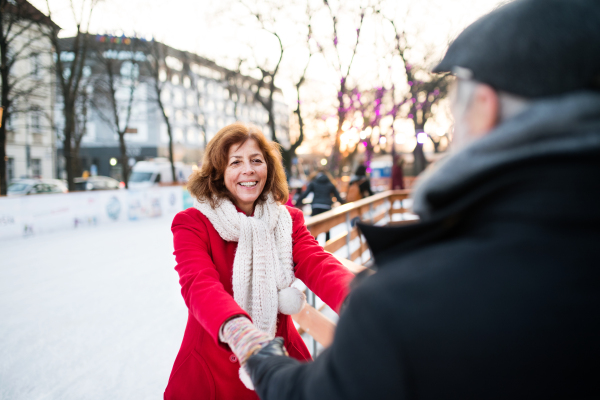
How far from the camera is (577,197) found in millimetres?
395

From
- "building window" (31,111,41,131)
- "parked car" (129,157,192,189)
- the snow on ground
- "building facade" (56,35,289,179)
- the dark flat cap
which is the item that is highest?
"building facade" (56,35,289,179)

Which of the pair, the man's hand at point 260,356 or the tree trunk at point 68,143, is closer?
the man's hand at point 260,356

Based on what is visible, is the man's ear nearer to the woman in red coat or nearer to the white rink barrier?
the woman in red coat

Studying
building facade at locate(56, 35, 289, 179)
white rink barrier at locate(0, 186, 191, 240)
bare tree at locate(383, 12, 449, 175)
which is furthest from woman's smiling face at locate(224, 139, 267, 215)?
building facade at locate(56, 35, 289, 179)

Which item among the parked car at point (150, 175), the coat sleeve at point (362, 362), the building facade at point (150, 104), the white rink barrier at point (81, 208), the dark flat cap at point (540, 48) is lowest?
the white rink barrier at point (81, 208)

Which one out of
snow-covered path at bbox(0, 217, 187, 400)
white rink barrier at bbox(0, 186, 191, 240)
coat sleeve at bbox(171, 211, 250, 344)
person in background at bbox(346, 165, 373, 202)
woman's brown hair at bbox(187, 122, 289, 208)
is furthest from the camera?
person in background at bbox(346, 165, 373, 202)

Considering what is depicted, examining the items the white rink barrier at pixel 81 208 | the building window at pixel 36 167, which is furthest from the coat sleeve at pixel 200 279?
the building window at pixel 36 167

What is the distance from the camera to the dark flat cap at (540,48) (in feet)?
1.41

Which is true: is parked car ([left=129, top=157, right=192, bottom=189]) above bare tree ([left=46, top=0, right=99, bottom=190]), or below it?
below

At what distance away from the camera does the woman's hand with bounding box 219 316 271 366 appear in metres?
0.80

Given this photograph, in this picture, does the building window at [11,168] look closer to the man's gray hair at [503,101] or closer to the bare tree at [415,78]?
the bare tree at [415,78]

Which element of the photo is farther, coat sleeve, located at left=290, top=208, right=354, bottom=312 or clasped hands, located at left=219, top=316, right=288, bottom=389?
coat sleeve, located at left=290, top=208, right=354, bottom=312

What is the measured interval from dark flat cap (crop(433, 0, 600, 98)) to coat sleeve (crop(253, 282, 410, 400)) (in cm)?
34

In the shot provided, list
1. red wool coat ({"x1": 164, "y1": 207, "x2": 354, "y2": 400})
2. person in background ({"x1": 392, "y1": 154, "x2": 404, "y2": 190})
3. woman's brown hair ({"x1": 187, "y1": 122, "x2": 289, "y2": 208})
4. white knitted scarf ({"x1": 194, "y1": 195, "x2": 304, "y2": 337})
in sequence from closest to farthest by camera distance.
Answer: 1. red wool coat ({"x1": 164, "y1": 207, "x2": 354, "y2": 400})
2. white knitted scarf ({"x1": 194, "y1": 195, "x2": 304, "y2": 337})
3. woman's brown hair ({"x1": 187, "y1": 122, "x2": 289, "y2": 208})
4. person in background ({"x1": 392, "y1": 154, "x2": 404, "y2": 190})
